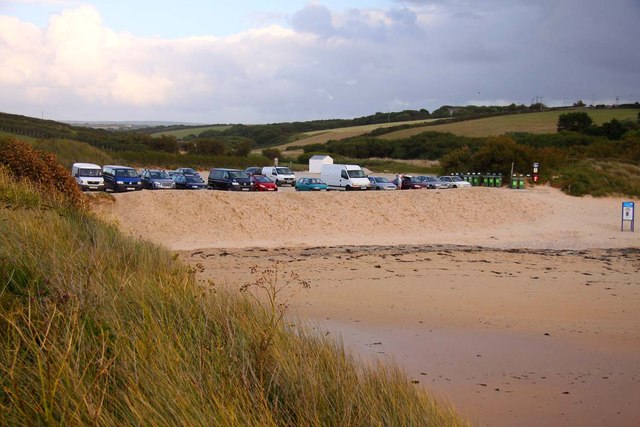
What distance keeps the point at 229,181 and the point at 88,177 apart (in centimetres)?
847

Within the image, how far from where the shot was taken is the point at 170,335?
18.0ft

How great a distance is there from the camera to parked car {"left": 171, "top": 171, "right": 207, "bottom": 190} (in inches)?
1586

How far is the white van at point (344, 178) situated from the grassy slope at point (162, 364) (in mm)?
34760

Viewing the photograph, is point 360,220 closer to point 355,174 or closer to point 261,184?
point 261,184

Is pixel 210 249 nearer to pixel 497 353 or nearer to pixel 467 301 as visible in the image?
pixel 467 301

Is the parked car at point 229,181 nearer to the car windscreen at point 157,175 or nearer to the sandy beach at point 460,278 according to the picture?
the car windscreen at point 157,175

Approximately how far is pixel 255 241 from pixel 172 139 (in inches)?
2355

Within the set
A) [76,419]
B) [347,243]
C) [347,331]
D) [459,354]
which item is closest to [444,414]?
[76,419]

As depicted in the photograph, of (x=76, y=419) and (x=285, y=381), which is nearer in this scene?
(x=76, y=419)

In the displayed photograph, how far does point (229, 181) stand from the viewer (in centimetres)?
4075

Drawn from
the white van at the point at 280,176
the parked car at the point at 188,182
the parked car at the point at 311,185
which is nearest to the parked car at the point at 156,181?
the parked car at the point at 188,182

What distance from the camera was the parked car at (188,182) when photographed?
1586 inches

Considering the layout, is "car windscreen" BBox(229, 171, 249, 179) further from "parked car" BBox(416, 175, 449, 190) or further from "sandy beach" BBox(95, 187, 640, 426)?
"parked car" BBox(416, 175, 449, 190)

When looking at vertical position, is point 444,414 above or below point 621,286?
above
